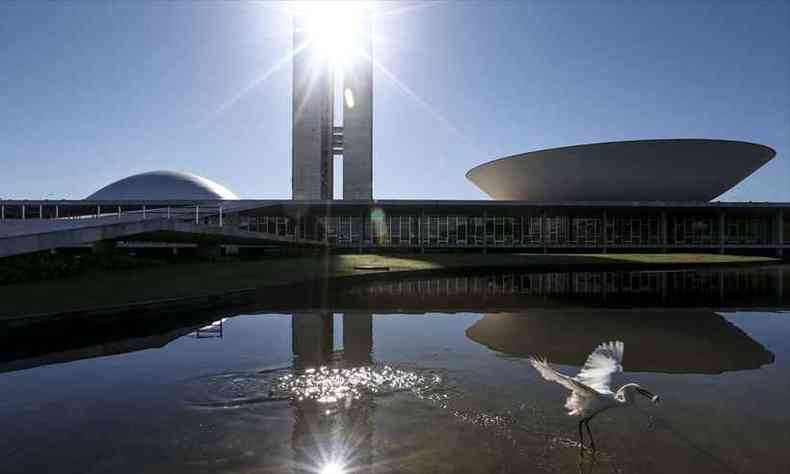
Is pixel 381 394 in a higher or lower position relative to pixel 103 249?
lower

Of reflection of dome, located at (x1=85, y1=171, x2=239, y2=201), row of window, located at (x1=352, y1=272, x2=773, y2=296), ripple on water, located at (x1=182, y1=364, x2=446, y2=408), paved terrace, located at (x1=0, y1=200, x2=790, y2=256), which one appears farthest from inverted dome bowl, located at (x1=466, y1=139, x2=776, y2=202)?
ripple on water, located at (x1=182, y1=364, x2=446, y2=408)

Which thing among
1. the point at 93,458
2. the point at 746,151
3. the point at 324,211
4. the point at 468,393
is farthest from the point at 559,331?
the point at 746,151

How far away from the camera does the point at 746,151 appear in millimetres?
50531

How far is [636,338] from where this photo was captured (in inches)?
329

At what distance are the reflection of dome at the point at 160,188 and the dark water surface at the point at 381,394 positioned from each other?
221 ft

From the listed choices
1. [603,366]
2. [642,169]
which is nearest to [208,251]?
[603,366]

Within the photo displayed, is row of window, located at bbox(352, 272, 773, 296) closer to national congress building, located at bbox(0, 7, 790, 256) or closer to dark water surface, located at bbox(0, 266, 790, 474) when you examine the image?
dark water surface, located at bbox(0, 266, 790, 474)

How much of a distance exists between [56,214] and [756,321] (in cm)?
5382

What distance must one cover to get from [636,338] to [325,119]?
2401 inches

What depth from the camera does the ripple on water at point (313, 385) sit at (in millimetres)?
5379

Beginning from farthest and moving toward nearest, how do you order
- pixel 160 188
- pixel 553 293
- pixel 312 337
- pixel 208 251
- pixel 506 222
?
pixel 160 188 < pixel 506 222 < pixel 208 251 < pixel 553 293 < pixel 312 337

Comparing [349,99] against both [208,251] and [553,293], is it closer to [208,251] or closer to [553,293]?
[208,251]

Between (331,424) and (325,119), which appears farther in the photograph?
(325,119)

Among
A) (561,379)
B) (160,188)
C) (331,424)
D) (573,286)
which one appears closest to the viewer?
(561,379)
